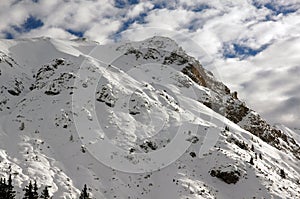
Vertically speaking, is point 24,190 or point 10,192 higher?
point 24,190

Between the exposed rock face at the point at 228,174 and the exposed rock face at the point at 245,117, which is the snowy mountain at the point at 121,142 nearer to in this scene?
the exposed rock face at the point at 228,174

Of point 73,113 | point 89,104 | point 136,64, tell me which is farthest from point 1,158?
point 136,64

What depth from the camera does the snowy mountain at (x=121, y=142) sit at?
32.8 meters

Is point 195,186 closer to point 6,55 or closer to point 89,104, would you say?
point 89,104

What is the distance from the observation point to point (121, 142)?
3931cm

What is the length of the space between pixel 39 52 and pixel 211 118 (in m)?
41.5

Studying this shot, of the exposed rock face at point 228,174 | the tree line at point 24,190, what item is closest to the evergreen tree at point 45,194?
the tree line at point 24,190

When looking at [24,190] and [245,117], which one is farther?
[245,117]

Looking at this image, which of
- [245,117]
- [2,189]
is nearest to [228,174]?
[2,189]

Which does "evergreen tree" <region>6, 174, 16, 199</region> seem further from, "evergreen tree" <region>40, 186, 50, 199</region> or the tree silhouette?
"evergreen tree" <region>40, 186, 50, 199</region>

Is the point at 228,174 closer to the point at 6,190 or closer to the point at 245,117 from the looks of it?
the point at 6,190

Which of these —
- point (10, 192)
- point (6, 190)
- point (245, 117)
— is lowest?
point (10, 192)

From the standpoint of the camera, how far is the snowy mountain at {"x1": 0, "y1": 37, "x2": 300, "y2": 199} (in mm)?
32750

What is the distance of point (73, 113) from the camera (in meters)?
42.6
